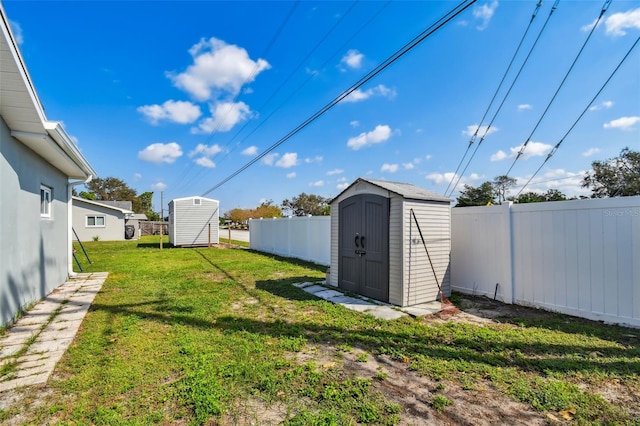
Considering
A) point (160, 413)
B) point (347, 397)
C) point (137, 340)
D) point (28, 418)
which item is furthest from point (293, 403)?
point (137, 340)

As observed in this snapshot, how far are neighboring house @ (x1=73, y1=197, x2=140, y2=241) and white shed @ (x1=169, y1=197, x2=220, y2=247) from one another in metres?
7.93

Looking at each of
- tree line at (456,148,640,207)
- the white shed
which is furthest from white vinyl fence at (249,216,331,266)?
tree line at (456,148,640,207)

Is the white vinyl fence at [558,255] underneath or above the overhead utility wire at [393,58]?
underneath

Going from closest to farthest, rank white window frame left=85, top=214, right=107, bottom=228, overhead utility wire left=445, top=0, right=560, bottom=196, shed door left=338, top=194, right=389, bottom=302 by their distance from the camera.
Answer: shed door left=338, top=194, right=389, bottom=302, overhead utility wire left=445, top=0, right=560, bottom=196, white window frame left=85, top=214, right=107, bottom=228

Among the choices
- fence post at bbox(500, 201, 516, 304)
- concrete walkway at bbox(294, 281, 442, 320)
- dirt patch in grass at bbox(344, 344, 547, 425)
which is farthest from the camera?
fence post at bbox(500, 201, 516, 304)

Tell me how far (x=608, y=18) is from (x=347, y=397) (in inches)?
304

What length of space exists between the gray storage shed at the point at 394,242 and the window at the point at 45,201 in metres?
5.96

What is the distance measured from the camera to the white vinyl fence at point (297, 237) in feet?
31.6

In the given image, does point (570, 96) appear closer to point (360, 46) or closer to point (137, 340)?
point (360, 46)

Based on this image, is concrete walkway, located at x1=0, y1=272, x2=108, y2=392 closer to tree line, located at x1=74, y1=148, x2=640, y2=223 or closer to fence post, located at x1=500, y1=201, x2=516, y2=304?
tree line, located at x1=74, y1=148, x2=640, y2=223

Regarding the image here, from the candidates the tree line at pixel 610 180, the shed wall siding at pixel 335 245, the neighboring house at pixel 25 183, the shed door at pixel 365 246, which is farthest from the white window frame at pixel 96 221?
the tree line at pixel 610 180

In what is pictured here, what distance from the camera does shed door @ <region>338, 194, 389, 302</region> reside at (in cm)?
506

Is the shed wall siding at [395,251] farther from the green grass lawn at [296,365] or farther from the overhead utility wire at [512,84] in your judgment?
the overhead utility wire at [512,84]

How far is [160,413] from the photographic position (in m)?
2.09
